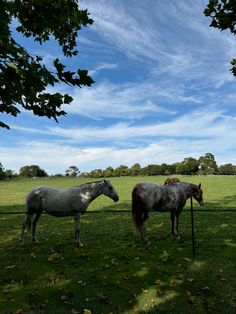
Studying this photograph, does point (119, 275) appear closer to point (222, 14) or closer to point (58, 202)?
point (58, 202)

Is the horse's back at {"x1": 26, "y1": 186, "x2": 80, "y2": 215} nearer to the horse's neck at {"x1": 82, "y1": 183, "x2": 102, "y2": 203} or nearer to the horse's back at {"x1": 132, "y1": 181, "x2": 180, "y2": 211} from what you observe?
the horse's neck at {"x1": 82, "y1": 183, "x2": 102, "y2": 203}

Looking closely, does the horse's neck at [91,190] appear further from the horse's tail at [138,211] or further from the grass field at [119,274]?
the grass field at [119,274]

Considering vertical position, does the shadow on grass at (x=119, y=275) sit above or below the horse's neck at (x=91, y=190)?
below

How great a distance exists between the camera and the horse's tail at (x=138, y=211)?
1366 centimetres

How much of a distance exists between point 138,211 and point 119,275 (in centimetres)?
368

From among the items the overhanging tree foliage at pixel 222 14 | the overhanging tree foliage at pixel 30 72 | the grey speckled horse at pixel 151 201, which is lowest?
the grey speckled horse at pixel 151 201

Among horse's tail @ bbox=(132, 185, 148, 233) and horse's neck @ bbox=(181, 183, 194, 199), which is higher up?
horse's neck @ bbox=(181, 183, 194, 199)

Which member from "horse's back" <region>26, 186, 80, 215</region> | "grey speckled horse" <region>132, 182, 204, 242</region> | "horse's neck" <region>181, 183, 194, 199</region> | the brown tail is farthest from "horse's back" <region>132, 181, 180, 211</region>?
the brown tail

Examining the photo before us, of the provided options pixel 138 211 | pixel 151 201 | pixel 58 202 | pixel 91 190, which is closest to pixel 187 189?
pixel 151 201

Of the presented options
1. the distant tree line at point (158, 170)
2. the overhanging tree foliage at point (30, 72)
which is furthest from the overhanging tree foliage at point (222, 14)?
the distant tree line at point (158, 170)

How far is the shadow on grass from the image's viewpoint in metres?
8.68

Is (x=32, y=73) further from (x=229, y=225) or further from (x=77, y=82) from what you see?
(x=229, y=225)

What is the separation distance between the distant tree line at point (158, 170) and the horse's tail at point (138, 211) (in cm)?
12939

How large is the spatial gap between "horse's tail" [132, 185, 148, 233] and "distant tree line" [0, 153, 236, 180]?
129 meters
